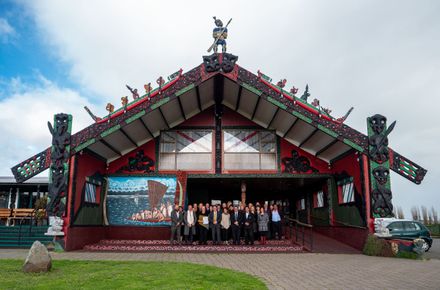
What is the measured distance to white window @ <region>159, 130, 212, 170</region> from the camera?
16.2 metres

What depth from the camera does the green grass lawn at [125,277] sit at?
6.47 m

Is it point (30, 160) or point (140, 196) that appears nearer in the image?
point (30, 160)

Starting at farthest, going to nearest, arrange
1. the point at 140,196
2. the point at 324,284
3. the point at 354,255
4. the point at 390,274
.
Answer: the point at 140,196, the point at 354,255, the point at 390,274, the point at 324,284

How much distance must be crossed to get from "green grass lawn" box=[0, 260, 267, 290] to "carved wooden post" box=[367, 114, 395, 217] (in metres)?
6.66

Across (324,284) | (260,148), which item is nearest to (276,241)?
(260,148)

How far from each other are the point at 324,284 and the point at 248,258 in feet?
14.0

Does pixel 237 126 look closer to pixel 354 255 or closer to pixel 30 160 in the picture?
pixel 354 255

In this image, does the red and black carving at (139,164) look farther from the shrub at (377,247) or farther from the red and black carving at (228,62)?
the shrub at (377,247)

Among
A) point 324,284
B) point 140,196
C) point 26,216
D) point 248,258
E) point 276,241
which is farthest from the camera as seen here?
point 26,216

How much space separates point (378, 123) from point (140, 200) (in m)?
9.72

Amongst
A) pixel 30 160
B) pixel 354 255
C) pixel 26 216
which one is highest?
pixel 30 160

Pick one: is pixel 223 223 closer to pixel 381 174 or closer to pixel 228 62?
pixel 381 174

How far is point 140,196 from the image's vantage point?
15.7m

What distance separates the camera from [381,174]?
500 inches
